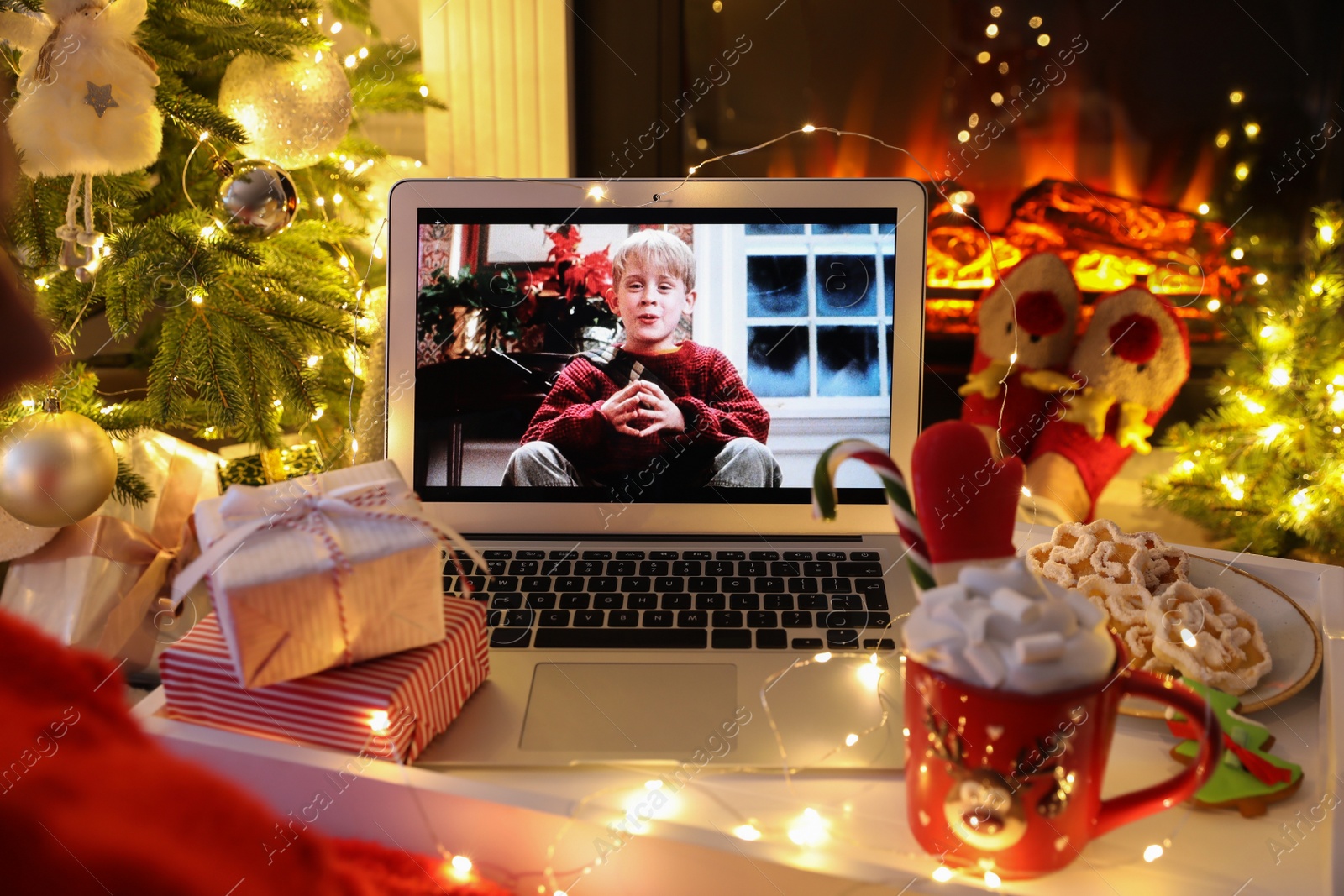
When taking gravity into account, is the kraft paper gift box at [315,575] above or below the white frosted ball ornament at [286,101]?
below

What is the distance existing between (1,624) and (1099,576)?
0.57 meters

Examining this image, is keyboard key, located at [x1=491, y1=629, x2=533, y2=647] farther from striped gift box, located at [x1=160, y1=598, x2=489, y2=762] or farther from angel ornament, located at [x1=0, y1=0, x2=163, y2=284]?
angel ornament, located at [x1=0, y1=0, x2=163, y2=284]

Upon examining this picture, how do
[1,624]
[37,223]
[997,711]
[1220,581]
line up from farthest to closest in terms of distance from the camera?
[37,223], [1220,581], [997,711], [1,624]

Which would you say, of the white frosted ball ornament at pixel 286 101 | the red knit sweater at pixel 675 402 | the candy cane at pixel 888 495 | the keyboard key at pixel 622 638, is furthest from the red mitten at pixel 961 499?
the white frosted ball ornament at pixel 286 101

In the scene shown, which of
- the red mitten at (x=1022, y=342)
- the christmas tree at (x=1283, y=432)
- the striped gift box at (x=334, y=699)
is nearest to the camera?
the striped gift box at (x=334, y=699)

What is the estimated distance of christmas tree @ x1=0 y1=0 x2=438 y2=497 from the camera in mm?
807

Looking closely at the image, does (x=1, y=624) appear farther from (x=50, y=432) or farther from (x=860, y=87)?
(x=860, y=87)

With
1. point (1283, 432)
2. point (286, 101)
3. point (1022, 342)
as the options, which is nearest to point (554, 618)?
point (286, 101)

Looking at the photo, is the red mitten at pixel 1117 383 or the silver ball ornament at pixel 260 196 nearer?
the silver ball ornament at pixel 260 196

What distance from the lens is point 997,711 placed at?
37cm

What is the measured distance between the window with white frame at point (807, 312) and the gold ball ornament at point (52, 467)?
604 millimetres

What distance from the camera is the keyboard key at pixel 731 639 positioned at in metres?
0.61

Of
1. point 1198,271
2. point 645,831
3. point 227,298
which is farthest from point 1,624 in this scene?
point 1198,271

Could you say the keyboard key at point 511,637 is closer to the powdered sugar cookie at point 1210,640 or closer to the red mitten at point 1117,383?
the powdered sugar cookie at point 1210,640
